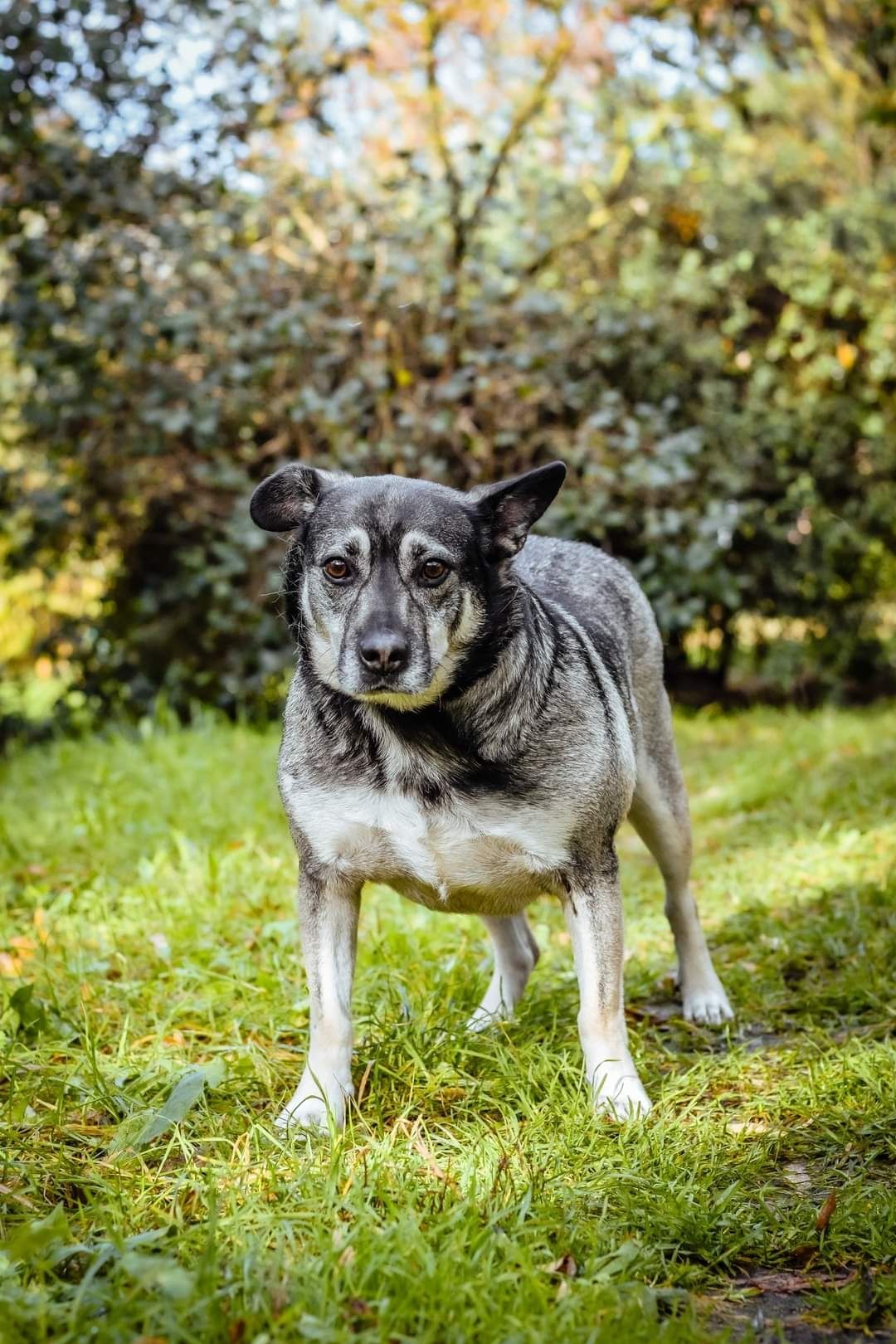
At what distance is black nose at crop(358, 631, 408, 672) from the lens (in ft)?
10.3

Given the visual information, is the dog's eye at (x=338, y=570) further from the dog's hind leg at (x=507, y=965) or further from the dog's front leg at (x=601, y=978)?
the dog's hind leg at (x=507, y=965)

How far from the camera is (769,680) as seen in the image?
1133 centimetres

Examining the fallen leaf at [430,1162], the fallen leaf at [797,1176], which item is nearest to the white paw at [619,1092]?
the fallen leaf at [797,1176]

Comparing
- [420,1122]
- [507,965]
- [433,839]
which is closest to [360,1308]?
[420,1122]

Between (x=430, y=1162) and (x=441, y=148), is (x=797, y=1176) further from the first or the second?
(x=441, y=148)

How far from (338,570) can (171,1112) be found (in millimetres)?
1422

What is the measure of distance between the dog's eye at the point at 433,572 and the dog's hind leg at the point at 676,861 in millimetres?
1317

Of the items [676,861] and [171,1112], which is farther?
[676,861]

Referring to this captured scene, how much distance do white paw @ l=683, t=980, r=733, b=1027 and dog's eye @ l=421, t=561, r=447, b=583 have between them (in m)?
1.92

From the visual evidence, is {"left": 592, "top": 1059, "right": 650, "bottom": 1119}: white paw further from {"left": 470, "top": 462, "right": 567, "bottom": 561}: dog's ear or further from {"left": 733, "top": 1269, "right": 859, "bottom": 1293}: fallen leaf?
{"left": 470, "top": 462, "right": 567, "bottom": 561}: dog's ear

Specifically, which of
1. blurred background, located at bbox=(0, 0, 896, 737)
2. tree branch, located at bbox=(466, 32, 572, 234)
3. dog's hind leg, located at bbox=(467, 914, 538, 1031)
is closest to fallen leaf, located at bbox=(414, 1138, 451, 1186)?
dog's hind leg, located at bbox=(467, 914, 538, 1031)

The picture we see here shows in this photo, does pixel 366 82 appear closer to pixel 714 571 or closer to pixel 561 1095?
pixel 714 571

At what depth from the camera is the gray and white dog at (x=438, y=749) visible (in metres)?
3.36

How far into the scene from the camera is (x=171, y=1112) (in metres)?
3.31
